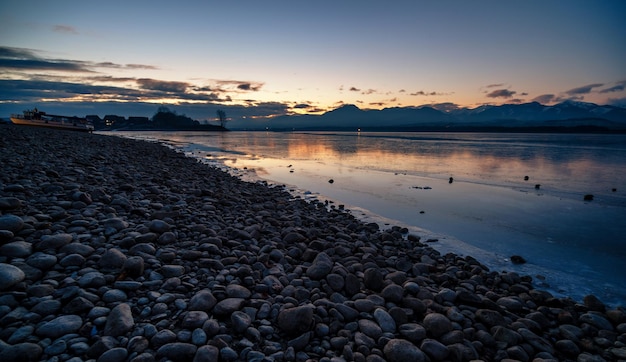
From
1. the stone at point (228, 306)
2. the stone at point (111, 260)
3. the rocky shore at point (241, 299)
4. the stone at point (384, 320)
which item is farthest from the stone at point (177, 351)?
the stone at point (384, 320)

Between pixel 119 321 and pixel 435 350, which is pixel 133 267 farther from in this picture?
pixel 435 350

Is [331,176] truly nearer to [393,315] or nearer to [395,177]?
[395,177]

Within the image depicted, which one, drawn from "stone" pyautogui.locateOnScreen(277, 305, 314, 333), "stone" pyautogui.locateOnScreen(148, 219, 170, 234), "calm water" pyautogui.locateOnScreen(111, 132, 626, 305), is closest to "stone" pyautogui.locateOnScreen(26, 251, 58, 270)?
"stone" pyautogui.locateOnScreen(148, 219, 170, 234)

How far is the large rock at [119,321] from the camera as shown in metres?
2.57

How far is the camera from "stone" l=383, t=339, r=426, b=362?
2756 millimetres

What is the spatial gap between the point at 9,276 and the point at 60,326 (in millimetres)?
919

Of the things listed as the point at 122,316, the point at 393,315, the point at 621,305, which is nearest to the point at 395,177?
the point at 621,305

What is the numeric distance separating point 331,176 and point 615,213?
11468mm

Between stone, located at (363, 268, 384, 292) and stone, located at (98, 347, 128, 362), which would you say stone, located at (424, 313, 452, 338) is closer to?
stone, located at (363, 268, 384, 292)

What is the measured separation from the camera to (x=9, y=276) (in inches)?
112

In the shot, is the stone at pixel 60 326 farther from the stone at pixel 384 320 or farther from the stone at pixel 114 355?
the stone at pixel 384 320

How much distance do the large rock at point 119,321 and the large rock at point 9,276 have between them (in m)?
1.03

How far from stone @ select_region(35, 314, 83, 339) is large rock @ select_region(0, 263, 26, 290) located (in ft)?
2.33

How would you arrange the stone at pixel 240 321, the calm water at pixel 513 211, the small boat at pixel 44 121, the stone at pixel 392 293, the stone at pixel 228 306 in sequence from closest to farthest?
1. the stone at pixel 240 321
2. the stone at pixel 228 306
3. the stone at pixel 392 293
4. the calm water at pixel 513 211
5. the small boat at pixel 44 121
